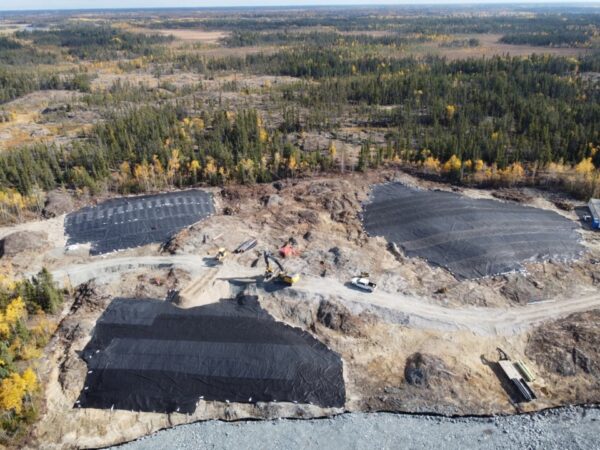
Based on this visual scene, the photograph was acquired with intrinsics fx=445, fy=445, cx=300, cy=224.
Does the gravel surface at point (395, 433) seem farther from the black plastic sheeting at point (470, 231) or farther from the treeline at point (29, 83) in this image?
the treeline at point (29, 83)

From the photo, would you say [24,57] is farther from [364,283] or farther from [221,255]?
[364,283]

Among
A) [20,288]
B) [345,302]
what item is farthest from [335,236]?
[20,288]

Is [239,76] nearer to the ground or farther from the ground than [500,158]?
nearer to the ground

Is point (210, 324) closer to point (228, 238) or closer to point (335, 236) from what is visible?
point (228, 238)

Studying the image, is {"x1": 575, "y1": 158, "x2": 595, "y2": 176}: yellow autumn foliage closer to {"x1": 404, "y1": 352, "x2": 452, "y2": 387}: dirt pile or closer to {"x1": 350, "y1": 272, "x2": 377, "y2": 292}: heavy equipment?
{"x1": 350, "y1": 272, "x2": 377, "y2": 292}: heavy equipment

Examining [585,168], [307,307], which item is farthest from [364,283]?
[585,168]

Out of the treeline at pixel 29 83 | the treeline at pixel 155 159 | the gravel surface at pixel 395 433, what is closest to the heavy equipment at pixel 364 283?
the gravel surface at pixel 395 433

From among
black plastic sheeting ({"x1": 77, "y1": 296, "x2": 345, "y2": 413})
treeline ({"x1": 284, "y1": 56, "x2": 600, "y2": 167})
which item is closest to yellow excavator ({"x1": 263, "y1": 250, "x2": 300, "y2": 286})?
black plastic sheeting ({"x1": 77, "y1": 296, "x2": 345, "y2": 413})

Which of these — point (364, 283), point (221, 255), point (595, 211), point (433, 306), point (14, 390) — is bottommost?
point (433, 306)
